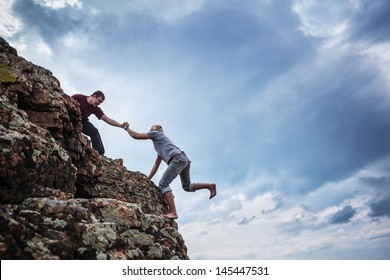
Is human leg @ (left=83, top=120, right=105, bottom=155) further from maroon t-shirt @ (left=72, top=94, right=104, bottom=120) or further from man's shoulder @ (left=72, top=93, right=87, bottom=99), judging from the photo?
man's shoulder @ (left=72, top=93, right=87, bottom=99)

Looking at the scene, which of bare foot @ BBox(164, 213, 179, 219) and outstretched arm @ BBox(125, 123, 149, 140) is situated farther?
outstretched arm @ BBox(125, 123, 149, 140)

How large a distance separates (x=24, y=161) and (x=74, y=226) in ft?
7.80

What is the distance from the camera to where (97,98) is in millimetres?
13961

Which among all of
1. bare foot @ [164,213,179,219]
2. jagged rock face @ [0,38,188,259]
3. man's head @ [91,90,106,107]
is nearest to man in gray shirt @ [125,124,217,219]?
bare foot @ [164,213,179,219]

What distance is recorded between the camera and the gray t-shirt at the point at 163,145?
13028 millimetres

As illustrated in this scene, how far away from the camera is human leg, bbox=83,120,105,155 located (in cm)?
1422

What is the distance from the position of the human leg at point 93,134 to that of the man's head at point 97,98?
3.35 feet

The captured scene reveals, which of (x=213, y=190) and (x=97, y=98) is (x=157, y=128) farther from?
(x=213, y=190)

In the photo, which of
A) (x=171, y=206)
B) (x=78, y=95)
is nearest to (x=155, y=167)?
(x=171, y=206)

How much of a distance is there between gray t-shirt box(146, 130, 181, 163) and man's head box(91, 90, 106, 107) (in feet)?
9.77

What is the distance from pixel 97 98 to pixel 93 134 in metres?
1.80

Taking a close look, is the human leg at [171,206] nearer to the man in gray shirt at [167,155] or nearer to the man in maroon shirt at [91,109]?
the man in gray shirt at [167,155]
